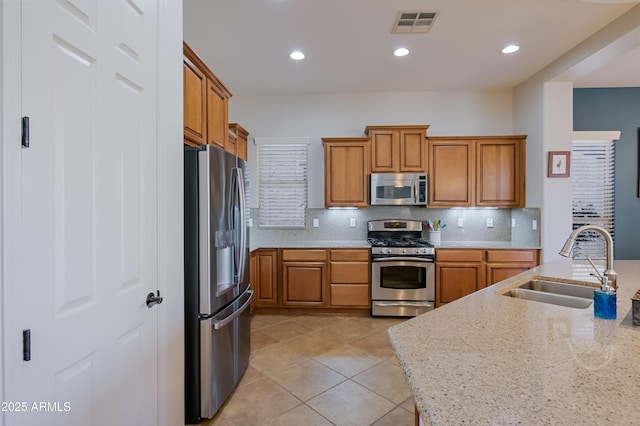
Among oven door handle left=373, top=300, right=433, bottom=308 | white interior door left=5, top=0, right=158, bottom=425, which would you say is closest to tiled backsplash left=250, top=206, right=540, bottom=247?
oven door handle left=373, top=300, right=433, bottom=308

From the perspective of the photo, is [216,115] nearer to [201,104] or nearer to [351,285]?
[201,104]

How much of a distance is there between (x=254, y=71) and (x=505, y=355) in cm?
369

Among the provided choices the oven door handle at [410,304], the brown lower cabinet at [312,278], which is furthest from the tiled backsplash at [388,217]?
the oven door handle at [410,304]

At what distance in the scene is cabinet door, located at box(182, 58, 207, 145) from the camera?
2070 mm

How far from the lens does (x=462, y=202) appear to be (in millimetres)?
4070

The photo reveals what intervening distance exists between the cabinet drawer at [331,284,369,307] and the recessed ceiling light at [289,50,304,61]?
267cm

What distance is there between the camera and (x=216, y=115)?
2.62m

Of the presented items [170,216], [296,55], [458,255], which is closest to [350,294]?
[458,255]

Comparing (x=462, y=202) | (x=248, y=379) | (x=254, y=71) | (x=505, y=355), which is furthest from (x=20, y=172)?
(x=462, y=202)

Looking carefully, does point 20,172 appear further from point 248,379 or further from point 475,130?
A: point 475,130

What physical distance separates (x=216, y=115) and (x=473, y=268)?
3371 mm

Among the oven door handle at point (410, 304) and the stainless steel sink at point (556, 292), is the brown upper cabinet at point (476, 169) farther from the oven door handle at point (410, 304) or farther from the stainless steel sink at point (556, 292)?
the stainless steel sink at point (556, 292)

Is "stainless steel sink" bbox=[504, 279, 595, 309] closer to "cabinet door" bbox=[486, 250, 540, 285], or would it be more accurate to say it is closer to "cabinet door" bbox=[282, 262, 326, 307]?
"cabinet door" bbox=[486, 250, 540, 285]

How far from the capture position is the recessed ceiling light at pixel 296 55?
3.19 metres
